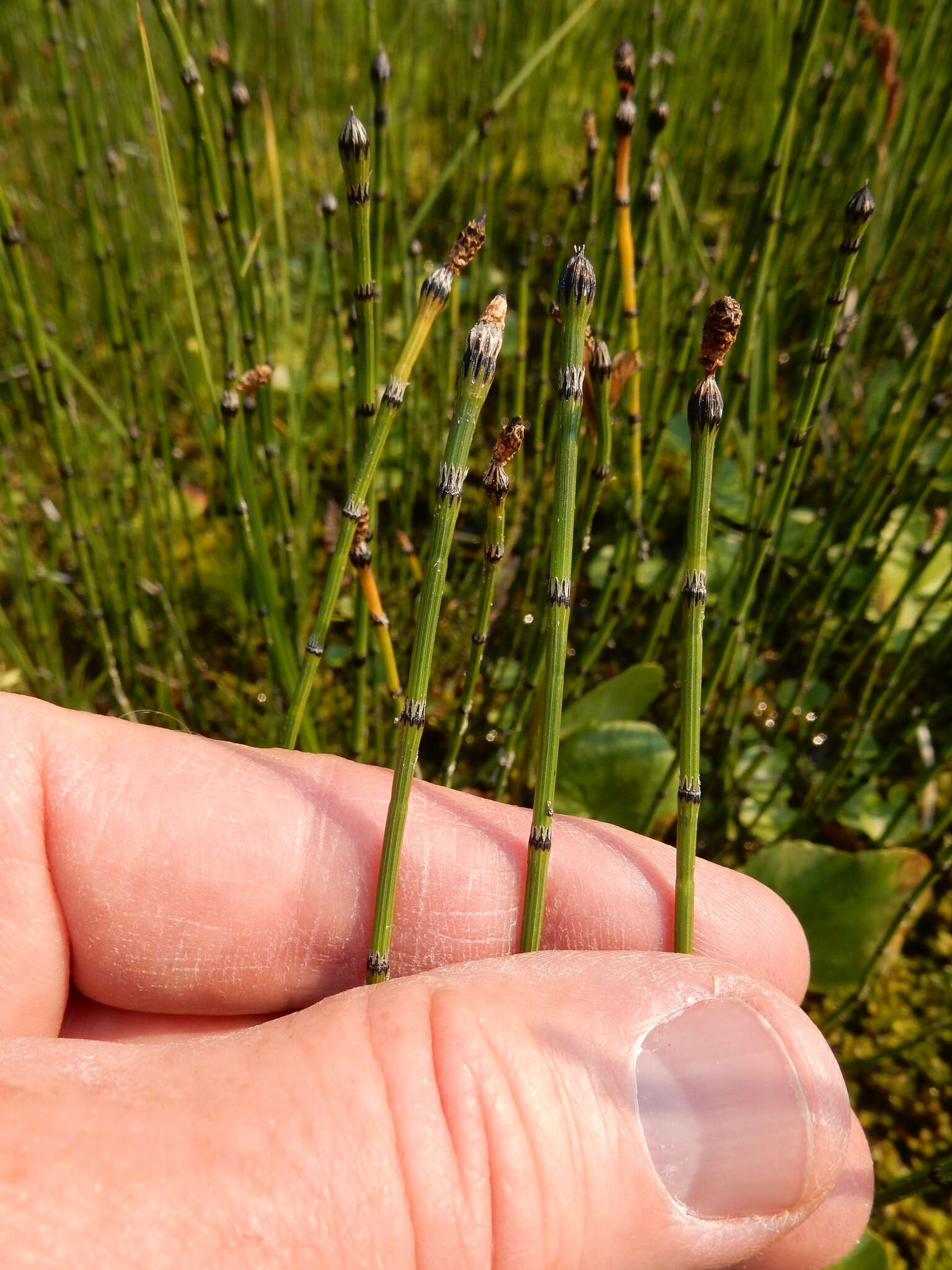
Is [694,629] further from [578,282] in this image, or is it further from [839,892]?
[839,892]

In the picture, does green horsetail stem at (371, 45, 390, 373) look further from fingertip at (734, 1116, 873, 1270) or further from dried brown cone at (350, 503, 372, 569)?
fingertip at (734, 1116, 873, 1270)

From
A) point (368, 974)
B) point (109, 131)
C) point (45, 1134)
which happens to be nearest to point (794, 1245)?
point (368, 974)

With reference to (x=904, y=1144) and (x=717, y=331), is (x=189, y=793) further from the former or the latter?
(x=904, y=1144)

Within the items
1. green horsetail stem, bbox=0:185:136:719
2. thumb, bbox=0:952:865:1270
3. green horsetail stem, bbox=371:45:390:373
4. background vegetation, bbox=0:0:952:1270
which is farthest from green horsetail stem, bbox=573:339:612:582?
green horsetail stem, bbox=0:185:136:719

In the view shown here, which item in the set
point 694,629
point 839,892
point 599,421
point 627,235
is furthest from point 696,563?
point 839,892

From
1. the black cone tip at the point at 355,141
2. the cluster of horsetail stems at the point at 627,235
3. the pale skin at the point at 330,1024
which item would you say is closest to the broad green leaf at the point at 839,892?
the pale skin at the point at 330,1024
